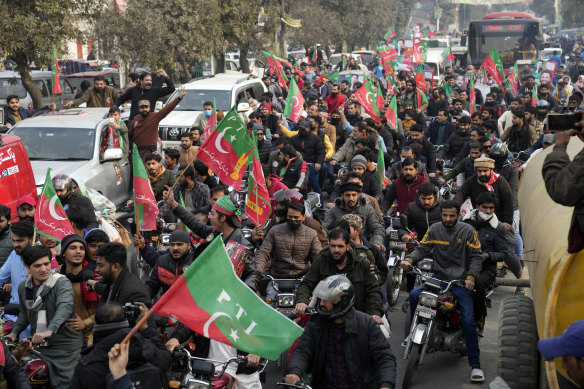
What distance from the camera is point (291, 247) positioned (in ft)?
28.3

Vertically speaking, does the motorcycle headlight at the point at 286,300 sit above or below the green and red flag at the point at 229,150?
below

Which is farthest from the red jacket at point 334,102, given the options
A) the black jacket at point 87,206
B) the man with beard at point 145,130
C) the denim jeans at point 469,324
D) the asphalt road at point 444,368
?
the denim jeans at point 469,324

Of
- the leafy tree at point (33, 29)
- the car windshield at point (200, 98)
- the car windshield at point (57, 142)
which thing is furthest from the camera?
the car windshield at point (200, 98)

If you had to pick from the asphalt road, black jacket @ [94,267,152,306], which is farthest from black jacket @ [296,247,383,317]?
black jacket @ [94,267,152,306]

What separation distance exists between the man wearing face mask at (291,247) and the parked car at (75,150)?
4.89 meters

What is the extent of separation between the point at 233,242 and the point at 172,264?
547 mm

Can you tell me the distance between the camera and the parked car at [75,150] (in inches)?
522

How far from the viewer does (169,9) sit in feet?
87.0

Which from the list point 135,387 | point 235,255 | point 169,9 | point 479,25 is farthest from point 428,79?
point 135,387

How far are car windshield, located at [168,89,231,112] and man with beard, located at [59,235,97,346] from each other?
12468 mm

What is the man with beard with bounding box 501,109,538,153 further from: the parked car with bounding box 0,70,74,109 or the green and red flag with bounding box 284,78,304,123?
the parked car with bounding box 0,70,74,109

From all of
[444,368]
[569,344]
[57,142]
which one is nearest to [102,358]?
[569,344]

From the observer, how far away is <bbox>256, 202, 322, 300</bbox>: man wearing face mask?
28.2 feet

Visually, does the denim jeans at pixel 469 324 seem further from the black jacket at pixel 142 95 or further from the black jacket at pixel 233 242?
the black jacket at pixel 142 95
